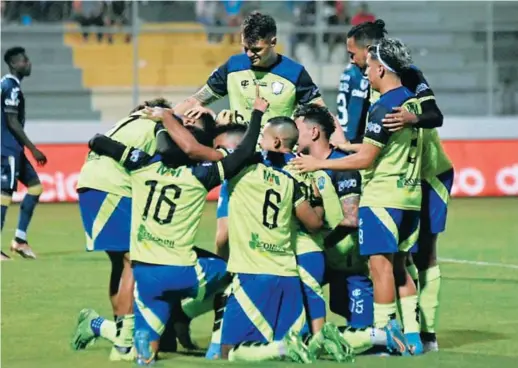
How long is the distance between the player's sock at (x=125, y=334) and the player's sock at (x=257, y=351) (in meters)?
0.74

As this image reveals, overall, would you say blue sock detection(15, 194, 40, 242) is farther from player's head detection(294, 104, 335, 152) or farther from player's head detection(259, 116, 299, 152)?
player's head detection(259, 116, 299, 152)

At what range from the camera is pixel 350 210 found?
8.88 metres

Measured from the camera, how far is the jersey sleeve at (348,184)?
8.94 m

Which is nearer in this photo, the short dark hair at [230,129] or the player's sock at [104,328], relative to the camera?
the player's sock at [104,328]

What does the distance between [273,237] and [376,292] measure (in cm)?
76

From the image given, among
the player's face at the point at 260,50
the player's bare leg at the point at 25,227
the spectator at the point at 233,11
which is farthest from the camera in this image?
the spectator at the point at 233,11

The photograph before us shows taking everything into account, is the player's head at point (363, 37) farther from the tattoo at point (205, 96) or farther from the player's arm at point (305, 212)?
the player's arm at point (305, 212)

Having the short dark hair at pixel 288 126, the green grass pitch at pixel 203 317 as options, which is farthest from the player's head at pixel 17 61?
the short dark hair at pixel 288 126

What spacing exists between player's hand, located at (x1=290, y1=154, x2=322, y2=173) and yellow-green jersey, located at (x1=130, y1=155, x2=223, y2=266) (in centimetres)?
47

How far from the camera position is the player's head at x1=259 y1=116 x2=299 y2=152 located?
27.6 feet

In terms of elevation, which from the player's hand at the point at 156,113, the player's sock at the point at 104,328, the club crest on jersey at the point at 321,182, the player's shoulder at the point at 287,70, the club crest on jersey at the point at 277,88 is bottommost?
the player's sock at the point at 104,328

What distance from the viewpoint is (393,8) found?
23.8 m

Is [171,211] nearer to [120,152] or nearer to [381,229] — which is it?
[120,152]

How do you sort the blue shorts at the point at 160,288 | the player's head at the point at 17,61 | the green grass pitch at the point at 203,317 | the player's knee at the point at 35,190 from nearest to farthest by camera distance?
1. the blue shorts at the point at 160,288
2. the green grass pitch at the point at 203,317
3. the player's head at the point at 17,61
4. the player's knee at the point at 35,190
